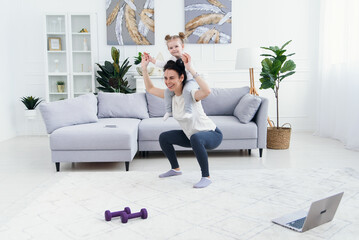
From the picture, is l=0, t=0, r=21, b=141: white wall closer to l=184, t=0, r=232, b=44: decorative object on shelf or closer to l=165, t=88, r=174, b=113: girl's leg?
l=184, t=0, r=232, b=44: decorative object on shelf

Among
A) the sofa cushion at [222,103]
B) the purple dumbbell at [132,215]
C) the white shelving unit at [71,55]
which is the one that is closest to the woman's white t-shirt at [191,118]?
the purple dumbbell at [132,215]

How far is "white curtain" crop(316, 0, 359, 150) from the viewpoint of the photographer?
14.5 feet

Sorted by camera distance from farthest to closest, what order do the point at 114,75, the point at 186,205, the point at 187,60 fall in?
the point at 114,75
the point at 187,60
the point at 186,205

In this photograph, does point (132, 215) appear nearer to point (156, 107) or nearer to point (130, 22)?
point (156, 107)

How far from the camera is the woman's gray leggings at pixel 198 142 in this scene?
2.76 meters

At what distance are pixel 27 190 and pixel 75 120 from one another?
1.09 meters

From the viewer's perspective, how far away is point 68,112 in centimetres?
371

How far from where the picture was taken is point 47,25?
18.1 ft

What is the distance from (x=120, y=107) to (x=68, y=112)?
2.65 feet

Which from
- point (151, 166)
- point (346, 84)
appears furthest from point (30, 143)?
point (346, 84)

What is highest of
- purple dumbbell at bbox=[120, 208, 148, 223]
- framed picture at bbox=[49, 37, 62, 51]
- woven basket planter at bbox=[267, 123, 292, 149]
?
framed picture at bbox=[49, 37, 62, 51]

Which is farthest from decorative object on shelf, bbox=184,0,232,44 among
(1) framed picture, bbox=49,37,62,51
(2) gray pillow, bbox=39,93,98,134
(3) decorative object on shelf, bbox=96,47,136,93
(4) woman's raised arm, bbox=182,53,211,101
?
(4) woman's raised arm, bbox=182,53,211,101

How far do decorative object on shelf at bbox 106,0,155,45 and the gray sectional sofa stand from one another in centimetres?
162

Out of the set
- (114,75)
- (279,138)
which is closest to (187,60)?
(279,138)
